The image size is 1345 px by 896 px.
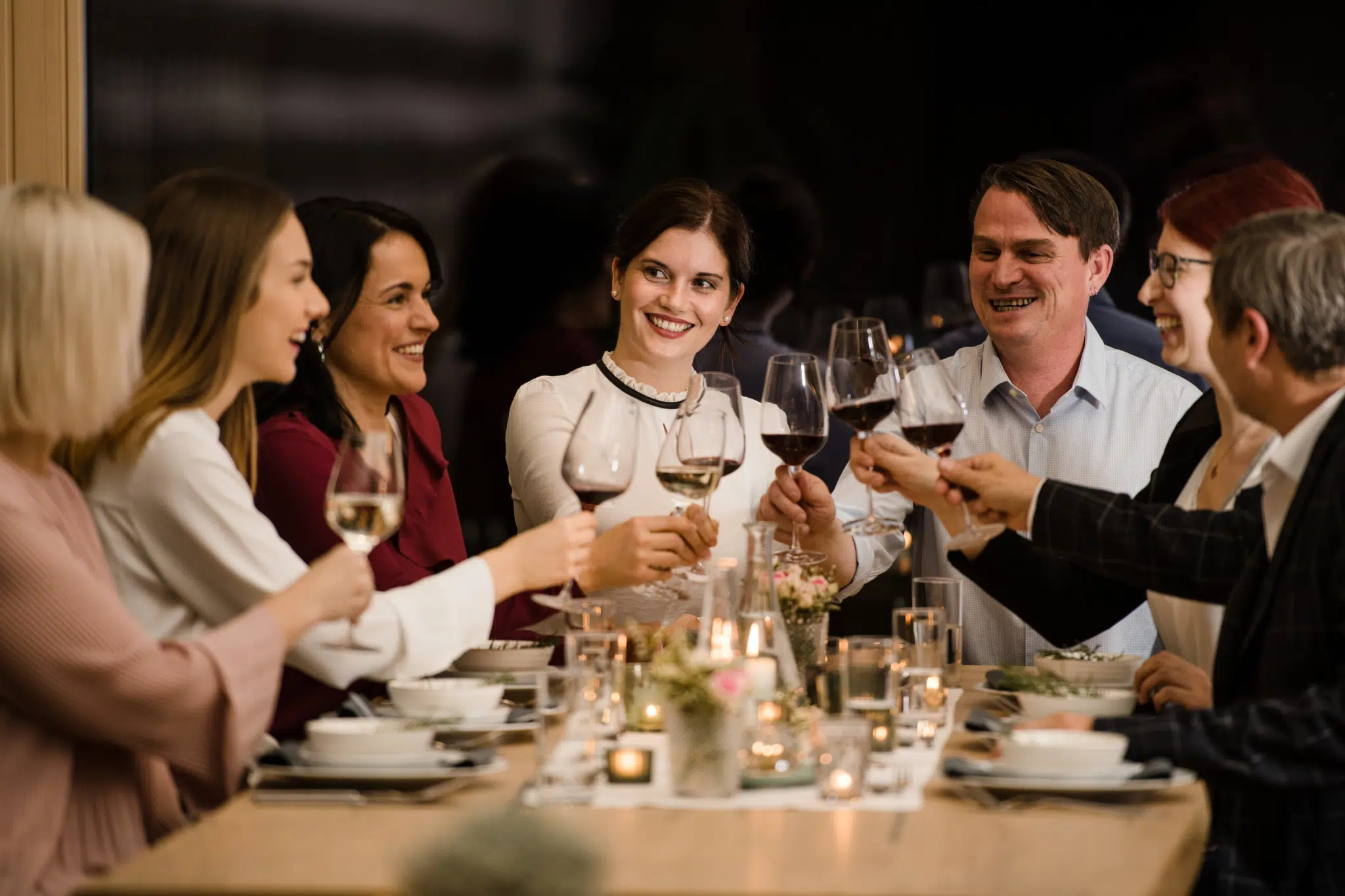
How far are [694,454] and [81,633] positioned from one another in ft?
3.20

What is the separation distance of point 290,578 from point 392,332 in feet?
3.33

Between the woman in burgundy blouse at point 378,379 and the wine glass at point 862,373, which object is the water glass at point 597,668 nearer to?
the wine glass at point 862,373

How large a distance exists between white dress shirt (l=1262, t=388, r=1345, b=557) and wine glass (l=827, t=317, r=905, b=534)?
0.63 metres

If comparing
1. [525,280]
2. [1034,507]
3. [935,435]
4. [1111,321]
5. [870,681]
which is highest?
[525,280]

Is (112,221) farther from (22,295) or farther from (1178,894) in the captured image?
(1178,894)

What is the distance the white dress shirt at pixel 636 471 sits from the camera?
314 centimetres

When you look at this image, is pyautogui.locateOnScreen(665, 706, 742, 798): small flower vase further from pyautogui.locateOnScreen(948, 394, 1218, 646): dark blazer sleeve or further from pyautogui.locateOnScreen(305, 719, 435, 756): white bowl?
pyautogui.locateOnScreen(948, 394, 1218, 646): dark blazer sleeve

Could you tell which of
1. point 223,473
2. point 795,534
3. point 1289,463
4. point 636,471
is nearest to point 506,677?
point 223,473

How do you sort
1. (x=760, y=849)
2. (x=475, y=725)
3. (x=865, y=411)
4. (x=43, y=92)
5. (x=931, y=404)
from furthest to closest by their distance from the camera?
1. (x=43, y=92)
2. (x=865, y=411)
3. (x=931, y=404)
4. (x=475, y=725)
5. (x=760, y=849)

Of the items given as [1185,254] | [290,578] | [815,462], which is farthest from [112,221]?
[815,462]

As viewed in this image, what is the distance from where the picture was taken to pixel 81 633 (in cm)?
163

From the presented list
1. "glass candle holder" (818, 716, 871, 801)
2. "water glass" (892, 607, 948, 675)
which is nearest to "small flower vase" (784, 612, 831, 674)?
"water glass" (892, 607, 948, 675)

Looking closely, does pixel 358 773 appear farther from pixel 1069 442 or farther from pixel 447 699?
pixel 1069 442

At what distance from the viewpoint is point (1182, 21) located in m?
4.16
